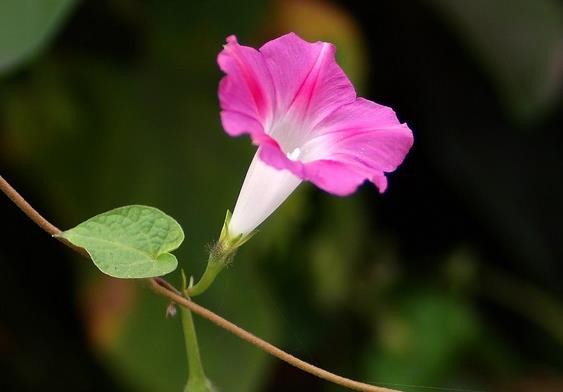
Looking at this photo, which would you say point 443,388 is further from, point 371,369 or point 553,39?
point 553,39

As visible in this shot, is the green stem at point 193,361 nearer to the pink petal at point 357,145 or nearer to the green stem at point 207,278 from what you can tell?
the green stem at point 207,278

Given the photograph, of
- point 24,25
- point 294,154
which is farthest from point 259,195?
point 24,25

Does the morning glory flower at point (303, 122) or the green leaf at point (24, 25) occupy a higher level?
the morning glory flower at point (303, 122)

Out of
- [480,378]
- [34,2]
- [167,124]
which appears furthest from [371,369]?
[34,2]

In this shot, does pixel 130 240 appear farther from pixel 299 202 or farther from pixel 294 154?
pixel 299 202

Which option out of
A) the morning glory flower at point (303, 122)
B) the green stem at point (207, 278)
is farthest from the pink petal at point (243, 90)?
the green stem at point (207, 278)

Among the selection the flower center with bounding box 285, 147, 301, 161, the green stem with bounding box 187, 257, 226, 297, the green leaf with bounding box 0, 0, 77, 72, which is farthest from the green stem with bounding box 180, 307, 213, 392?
the green leaf with bounding box 0, 0, 77, 72

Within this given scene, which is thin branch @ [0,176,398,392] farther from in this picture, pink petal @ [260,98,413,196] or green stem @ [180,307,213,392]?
pink petal @ [260,98,413,196]
